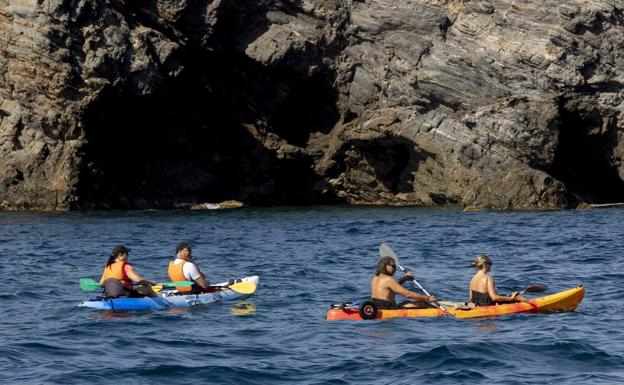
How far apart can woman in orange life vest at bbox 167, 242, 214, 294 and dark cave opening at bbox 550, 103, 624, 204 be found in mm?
29701

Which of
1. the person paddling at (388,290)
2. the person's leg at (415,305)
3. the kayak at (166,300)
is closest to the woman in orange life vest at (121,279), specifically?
the kayak at (166,300)

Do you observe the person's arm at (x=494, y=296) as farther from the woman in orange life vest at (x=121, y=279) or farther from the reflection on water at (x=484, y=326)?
the woman in orange life vest at (x=121, y=279)

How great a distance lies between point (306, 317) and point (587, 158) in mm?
33540

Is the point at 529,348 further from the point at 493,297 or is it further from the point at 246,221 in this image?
the point at 246,221

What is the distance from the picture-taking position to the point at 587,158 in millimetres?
50312

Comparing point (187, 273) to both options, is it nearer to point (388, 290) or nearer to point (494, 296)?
point (388, 290)

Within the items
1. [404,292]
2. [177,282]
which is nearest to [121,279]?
[177,282]

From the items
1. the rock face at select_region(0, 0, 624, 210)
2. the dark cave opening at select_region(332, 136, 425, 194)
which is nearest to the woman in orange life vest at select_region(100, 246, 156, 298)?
the rock face at select_region(0, 0, 624, 210)

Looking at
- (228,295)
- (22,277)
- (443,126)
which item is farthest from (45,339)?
(443,126)

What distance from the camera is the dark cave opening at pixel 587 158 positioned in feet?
158

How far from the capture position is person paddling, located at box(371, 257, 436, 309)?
19.6 m

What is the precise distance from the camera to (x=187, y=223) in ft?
135

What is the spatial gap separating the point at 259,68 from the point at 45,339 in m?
33.5

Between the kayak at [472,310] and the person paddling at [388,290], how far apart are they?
219 millimetres
